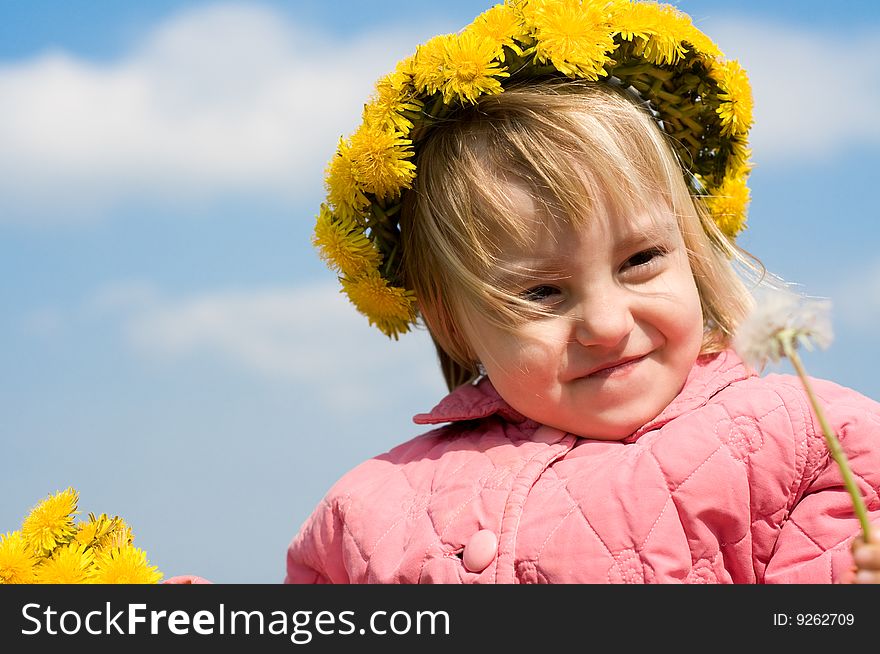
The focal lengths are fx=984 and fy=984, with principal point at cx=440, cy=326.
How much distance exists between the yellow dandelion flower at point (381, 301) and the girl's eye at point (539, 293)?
1.54ft

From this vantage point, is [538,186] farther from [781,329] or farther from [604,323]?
[781,329]

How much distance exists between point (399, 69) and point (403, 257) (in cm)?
47

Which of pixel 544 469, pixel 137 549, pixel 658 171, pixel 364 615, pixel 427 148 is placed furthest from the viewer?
pixel 427 148

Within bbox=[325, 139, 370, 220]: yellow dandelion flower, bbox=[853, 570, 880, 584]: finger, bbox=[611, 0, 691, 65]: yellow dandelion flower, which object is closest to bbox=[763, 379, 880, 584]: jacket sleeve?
bbox=[853, 570, 880, 584]: finger

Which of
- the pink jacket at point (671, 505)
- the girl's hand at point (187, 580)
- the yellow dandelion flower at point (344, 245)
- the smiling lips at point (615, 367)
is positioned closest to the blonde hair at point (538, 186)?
the yellow dandelion flower at point (344, 245)

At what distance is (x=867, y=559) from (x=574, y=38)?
54.5 inches

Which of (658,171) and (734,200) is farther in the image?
(734,200)

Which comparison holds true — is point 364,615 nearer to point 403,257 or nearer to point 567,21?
point 403,257

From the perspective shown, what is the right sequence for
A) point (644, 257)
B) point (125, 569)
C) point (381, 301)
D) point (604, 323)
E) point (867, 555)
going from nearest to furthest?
1. point (867, 555)
2. point (125, 569)
3. point (604, 323)
4. point (644, 257)
5. point (381, 301)

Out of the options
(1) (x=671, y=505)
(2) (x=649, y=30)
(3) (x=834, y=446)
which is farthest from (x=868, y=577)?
(2) (x=649, y=30)

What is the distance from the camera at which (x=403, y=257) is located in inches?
97.8

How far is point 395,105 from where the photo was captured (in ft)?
7.40

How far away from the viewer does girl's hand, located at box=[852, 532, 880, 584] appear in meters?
1.17

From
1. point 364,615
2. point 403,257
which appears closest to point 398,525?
point 364,615
